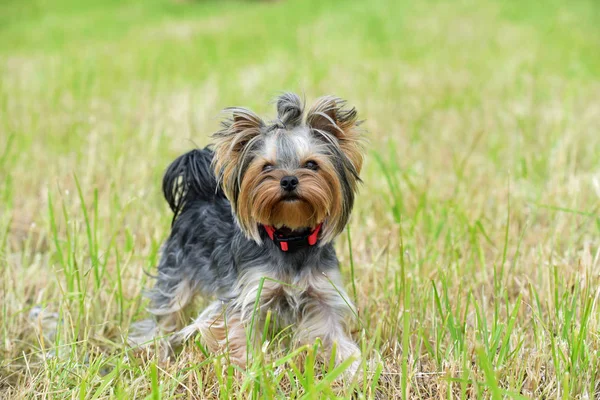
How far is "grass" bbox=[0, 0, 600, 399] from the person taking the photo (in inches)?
Answer: 142

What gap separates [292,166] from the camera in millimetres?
3559

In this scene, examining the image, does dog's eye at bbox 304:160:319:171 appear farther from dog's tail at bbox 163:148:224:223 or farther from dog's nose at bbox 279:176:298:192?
dog's tail at bbox 163:148:224:223

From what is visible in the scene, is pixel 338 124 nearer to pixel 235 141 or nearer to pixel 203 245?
pixel 235 141

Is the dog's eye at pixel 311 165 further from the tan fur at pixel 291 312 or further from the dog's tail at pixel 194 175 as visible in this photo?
the dog's tail at pixel 194 175

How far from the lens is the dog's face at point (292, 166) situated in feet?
11.6

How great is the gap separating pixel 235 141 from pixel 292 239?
0.56 m

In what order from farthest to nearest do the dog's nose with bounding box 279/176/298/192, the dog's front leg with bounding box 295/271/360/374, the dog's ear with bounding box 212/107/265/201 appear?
the dog's front leg with bounding box 295/271/360/374
the dog's ear with bounding box 212/107/265/201
the dog's nose with bounding box 279/176/298/192

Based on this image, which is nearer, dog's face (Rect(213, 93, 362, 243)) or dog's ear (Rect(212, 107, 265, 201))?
dog's face (Rect(213, 93, 362, 243))

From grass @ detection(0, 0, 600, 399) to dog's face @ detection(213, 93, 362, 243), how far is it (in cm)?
50

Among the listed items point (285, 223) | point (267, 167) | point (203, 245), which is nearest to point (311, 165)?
point (267, 167)

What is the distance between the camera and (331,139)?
12.1 ft

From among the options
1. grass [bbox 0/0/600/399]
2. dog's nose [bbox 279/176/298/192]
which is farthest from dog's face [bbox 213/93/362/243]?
grass [bbox 0/0/600/399]

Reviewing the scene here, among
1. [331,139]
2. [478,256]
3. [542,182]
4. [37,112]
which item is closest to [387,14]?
[37,112]

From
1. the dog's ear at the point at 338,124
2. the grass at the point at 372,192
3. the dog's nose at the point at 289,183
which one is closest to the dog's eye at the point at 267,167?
the dog's nose at the point at 289,183
